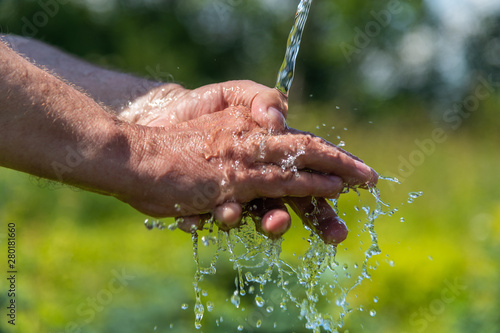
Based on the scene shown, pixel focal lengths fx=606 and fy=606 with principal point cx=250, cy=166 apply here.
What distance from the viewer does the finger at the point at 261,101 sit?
219 centimetres

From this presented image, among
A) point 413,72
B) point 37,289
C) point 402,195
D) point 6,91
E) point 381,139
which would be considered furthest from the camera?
point 413,72

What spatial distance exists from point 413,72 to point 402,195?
1503cm

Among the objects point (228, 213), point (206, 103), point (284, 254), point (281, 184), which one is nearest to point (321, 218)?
point (281, 184)

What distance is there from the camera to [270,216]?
6.81 feet

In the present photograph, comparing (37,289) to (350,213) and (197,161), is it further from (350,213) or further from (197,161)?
(350,213)

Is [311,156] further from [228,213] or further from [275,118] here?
[228,213]

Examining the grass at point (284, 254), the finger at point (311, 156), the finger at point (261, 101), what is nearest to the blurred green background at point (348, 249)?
the grass at point (284, 254)

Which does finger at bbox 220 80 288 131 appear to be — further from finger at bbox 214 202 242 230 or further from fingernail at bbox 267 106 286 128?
finger at bbox 214 202 242 230

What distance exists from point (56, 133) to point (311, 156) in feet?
2.80

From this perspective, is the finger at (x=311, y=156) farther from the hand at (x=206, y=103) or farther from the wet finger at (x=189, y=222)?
the wet finger at (x=189, y=222)

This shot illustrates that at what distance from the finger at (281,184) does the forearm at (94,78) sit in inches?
36.3

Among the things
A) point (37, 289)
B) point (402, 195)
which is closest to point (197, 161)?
point (37, 289)

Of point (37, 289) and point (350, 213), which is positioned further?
point (350, 213)

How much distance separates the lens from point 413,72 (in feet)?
68.6
